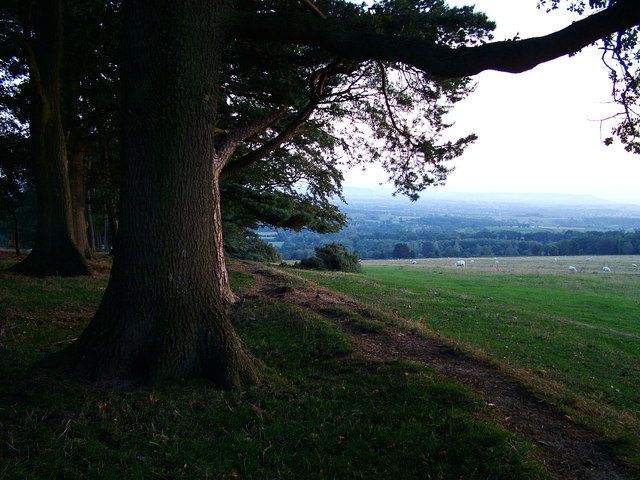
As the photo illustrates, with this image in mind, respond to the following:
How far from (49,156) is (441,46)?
1058cm

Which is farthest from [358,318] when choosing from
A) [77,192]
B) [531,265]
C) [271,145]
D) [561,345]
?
[531,265]

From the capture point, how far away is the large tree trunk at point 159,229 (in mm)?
5289

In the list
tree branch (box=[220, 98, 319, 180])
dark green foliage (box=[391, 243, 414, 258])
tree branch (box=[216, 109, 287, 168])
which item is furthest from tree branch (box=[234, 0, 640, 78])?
dark green foliage (box=[391, 243, 414, 258])

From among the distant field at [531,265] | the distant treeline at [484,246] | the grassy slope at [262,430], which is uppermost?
the grassy slope at [262,430]

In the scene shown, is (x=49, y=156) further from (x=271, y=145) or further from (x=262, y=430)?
(x=262, y=430)

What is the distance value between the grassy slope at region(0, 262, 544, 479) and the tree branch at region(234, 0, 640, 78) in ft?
11.7

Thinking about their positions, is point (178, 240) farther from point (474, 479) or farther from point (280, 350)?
point (474, 479)

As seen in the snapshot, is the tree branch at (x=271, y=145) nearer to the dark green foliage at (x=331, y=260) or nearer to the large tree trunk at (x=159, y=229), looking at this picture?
the large tree trunk at (x=159, y=229)

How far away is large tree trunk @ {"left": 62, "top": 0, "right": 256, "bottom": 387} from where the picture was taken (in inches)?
208

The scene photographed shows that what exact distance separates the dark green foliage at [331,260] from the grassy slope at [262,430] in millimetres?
23911

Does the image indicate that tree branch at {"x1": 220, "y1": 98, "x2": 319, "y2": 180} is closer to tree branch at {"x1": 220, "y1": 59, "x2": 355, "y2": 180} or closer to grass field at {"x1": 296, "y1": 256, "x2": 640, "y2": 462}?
tree branch at {"x1": 220, "y1": 59, "x2": 355, "y2": 180}

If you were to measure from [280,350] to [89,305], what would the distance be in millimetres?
4564

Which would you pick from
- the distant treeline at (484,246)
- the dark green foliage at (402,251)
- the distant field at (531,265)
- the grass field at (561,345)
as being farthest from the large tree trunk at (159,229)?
the dark green foliage at (402,251)

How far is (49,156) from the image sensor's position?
40.3ft
